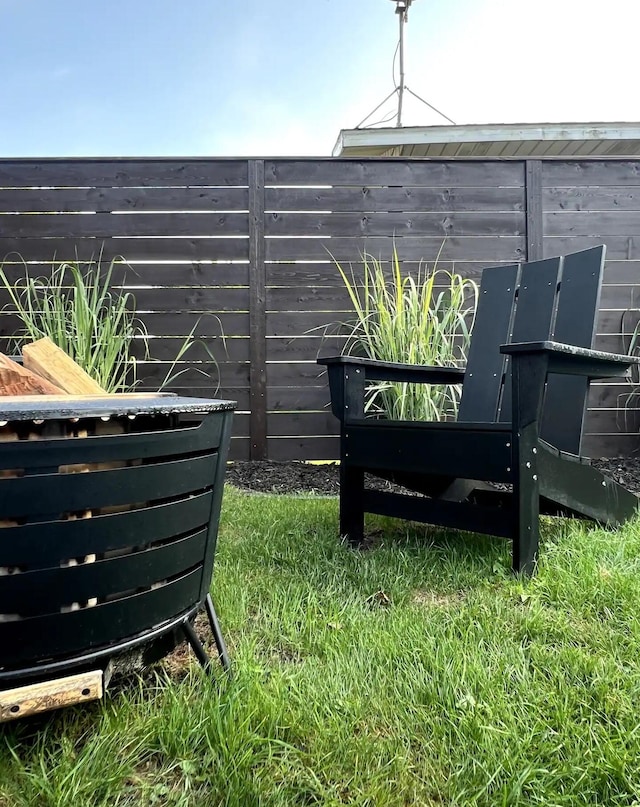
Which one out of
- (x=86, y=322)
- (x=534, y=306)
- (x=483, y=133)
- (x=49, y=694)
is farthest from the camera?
(x=483, y=133)

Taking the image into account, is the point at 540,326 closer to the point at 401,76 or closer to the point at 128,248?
the point at 128,248

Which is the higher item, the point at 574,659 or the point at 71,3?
the point at 71,3

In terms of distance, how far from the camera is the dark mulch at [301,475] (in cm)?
285

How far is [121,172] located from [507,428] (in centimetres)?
276

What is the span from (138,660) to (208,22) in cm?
555

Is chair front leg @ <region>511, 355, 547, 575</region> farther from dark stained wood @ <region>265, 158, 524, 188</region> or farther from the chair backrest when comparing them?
dark stained wood @ <region>265, 158, 524, 188</region>

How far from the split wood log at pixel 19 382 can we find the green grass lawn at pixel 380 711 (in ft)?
1.87

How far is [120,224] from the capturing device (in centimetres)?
322

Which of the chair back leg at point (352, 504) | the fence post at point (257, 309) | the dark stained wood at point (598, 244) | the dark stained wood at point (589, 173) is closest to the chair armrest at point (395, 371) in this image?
the chair back leg at point (352, 504)

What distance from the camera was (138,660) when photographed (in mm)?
848

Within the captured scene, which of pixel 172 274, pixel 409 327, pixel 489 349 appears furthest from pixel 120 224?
pixel 489 349

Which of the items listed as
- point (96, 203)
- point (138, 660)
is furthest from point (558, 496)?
point (96, 203)

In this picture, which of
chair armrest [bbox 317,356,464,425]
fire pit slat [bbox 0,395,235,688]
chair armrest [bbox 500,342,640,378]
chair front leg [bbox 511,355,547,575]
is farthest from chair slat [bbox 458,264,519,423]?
fire pit slat [bbox 0,395,235,688]

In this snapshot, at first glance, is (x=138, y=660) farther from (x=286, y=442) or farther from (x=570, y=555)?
(x=286, y=442)
